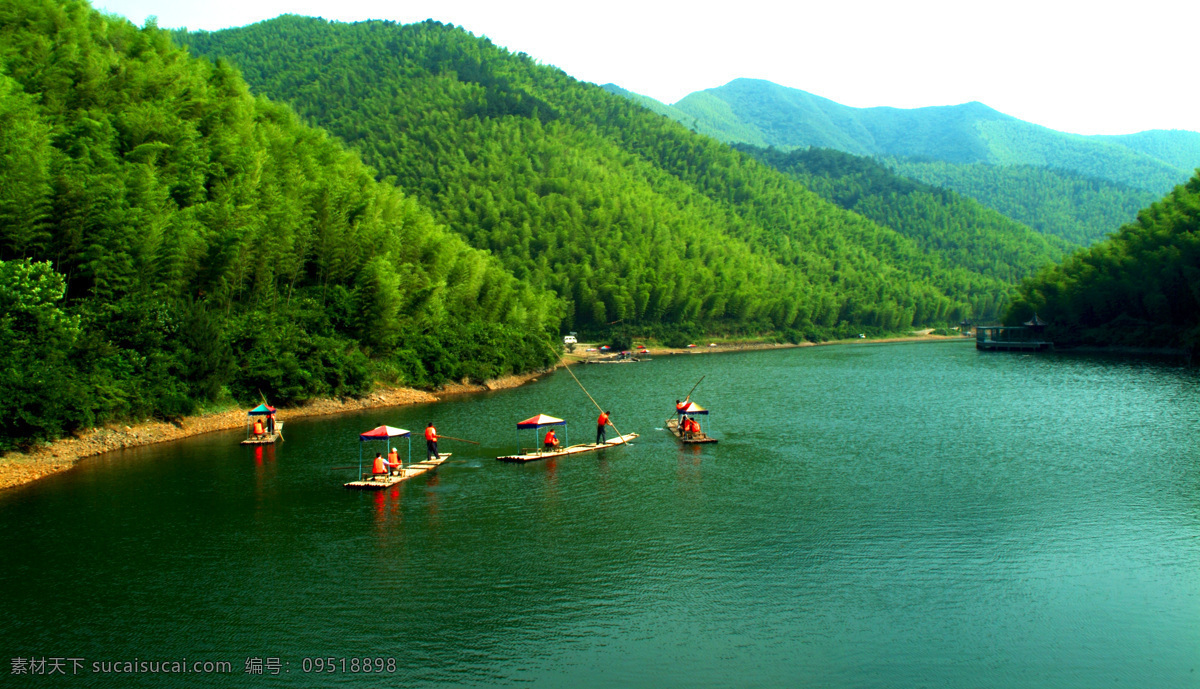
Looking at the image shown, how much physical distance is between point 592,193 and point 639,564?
347 ft

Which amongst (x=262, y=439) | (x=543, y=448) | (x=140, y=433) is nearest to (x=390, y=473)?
(x=543, y=448)

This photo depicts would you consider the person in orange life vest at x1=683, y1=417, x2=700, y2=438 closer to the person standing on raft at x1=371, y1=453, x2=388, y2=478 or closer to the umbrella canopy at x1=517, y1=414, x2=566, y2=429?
the umbrella canopy at x1=517, y1=414, x2=566, y2=429

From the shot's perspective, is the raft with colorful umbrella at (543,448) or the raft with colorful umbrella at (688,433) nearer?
the raft with colorful umbrella at (543,448)

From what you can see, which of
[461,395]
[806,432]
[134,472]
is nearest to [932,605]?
[806,432]

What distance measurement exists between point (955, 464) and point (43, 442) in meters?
30.0

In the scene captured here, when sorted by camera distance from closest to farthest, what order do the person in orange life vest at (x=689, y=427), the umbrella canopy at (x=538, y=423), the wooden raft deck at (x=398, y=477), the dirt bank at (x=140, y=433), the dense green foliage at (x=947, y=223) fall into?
the wooden raft deck at (x=398, y=477) < the dirt bank at (x=140, y=433) < the umbrella canopy at (x=538, y=423) < the person in orange life vest at (x=689, y=427) < the dense green foliage at (x=947, y=223)

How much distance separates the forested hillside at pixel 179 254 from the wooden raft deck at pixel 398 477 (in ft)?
34.6

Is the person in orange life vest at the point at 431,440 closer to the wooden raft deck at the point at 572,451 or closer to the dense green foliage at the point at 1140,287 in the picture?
the wooden raft deck at the point at 572,451

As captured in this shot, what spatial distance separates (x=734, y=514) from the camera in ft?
68.8

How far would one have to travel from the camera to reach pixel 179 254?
33688 mm

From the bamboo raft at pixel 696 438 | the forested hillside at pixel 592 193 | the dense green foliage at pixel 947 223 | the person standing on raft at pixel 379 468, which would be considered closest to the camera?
the person standing on raft at pixel 379 468

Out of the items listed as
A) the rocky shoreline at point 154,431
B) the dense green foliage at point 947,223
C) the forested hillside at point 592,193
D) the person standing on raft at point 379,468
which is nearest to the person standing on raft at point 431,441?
the person standing on raft at point 379,468

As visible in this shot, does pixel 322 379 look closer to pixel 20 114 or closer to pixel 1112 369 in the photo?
pixel 20 114

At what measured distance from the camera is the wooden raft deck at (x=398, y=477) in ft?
78.2
